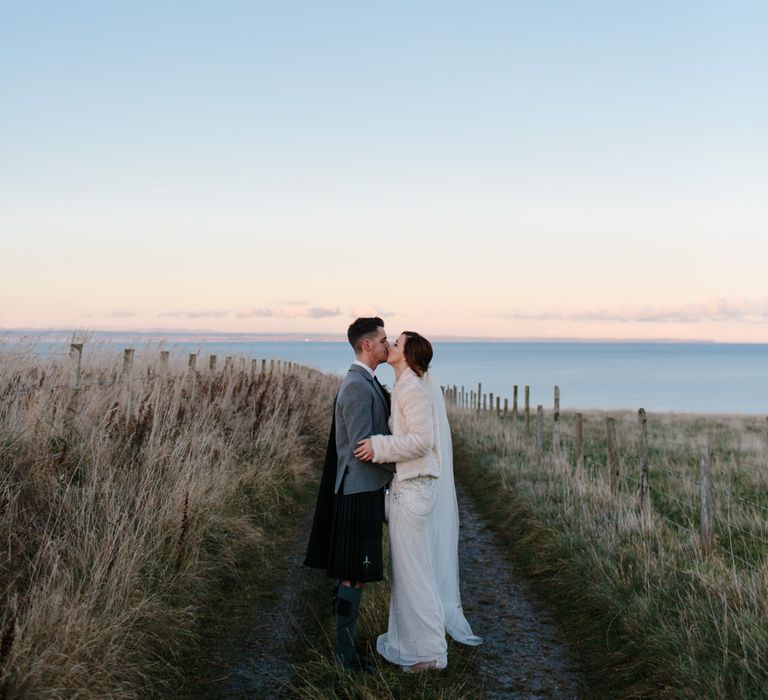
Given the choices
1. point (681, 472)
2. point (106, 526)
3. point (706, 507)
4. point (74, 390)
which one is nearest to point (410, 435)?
point (106, 526)

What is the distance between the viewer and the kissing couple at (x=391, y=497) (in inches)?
163

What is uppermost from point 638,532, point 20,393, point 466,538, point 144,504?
point 20,393

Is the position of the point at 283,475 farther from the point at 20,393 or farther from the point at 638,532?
the point at 638,532

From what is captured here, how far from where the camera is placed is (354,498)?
13.9ft

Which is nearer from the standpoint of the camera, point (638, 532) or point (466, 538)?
point (638, 532)

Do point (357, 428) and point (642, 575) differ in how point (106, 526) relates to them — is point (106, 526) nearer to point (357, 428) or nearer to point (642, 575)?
point (357, 428)

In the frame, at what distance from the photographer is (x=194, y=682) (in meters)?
4.21

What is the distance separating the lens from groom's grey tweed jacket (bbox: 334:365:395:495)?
4.17 m

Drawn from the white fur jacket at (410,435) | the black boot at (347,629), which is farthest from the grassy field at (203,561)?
the white fur jacket at (410,435)

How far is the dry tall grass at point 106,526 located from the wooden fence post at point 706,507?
13.9 feet

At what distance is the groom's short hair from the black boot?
1458 mm

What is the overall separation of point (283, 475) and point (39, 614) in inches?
236

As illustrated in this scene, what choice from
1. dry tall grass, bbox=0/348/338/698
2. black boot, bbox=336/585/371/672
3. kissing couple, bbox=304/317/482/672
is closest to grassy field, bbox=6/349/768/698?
dry tall grass, bbox=0/348/338/698

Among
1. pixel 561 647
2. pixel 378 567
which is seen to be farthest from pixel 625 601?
pixel 378 567
